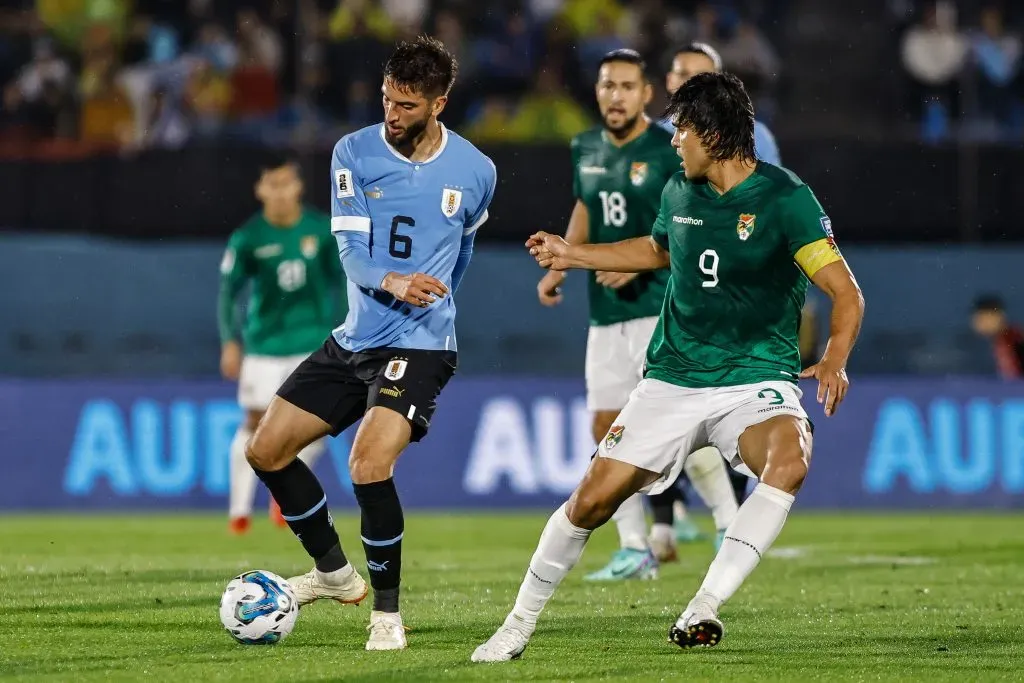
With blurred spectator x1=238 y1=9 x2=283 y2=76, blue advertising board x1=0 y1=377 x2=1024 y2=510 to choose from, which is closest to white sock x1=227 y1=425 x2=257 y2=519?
blue advertising board x1=0 y1=377 x2=1024 y2=510

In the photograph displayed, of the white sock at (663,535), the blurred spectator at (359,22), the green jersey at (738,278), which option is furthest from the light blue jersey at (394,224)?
the blurred spectator at (359,22)

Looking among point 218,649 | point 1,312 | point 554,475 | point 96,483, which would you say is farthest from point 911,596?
point 1,312

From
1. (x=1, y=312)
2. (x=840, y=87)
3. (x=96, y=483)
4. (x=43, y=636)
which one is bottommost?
(x=96, y=483)

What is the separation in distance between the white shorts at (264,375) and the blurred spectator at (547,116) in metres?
3.50

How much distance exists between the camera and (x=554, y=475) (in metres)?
14.0

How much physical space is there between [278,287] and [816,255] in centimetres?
648

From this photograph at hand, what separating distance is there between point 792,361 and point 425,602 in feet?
7.79

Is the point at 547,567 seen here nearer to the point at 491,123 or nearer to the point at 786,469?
the point at 786,469

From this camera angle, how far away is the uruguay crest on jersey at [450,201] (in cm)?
661

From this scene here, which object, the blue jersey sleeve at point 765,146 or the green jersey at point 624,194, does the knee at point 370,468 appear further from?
the blue jersey sleeve at point 765,146

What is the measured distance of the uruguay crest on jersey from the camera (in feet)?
21.7

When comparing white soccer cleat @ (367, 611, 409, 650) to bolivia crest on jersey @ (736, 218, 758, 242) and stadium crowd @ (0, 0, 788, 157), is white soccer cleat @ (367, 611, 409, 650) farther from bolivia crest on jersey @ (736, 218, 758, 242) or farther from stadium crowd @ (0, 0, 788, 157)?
stadium crowd @ (0, 0, 788, 157)

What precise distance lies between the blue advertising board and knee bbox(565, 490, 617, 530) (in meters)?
7.88

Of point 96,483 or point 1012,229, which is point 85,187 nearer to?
point 96,483
